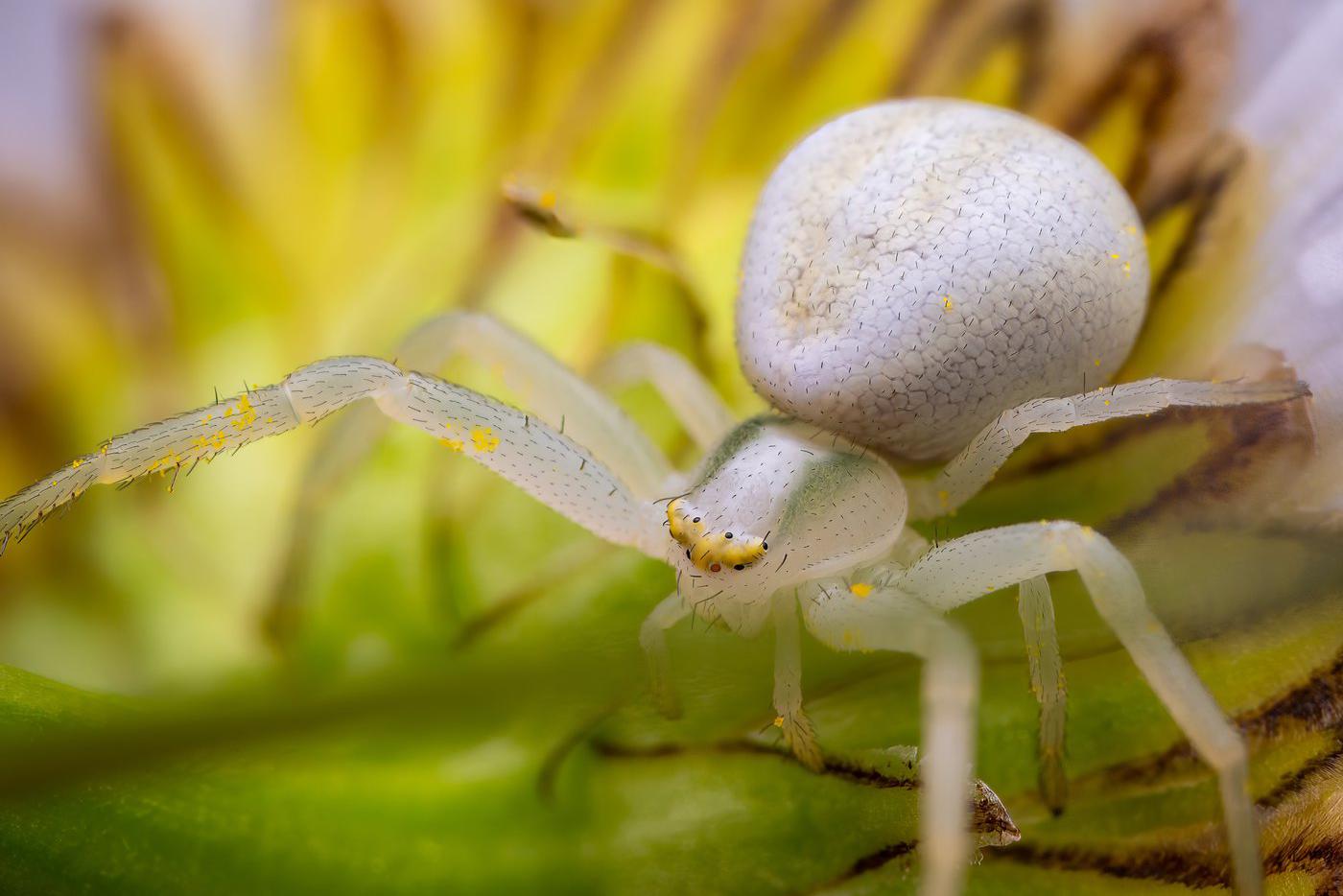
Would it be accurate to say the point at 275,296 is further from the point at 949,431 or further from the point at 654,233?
the point at 949,431

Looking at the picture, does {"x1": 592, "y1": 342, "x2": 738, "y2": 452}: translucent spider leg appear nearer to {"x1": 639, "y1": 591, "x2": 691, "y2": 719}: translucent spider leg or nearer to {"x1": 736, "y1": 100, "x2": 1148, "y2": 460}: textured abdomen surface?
{"x1": 736, "y1": 100, "x2": 1148, "y2": 460}: textured abdomen surface

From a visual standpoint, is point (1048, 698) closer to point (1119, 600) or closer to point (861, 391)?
point (1119, 600)

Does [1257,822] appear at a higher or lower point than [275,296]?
lower

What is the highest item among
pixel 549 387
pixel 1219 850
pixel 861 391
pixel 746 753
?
pixel 549 387

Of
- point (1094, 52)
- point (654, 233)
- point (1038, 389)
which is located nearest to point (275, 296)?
point (654, 233)

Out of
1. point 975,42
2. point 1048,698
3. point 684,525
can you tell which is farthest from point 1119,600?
point 975,42

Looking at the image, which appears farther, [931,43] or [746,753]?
[931,43]

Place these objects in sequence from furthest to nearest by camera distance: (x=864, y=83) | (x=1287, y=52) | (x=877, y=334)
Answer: (x=864, y=83) < (x=1287, y=52) < (x=877, y=334)
